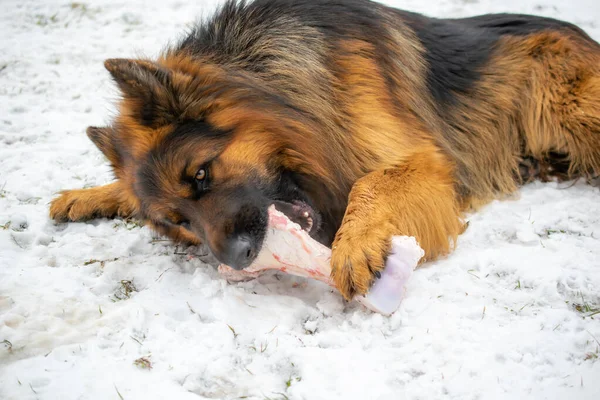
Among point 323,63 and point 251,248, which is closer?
point 251,248

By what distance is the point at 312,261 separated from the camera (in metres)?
2.95

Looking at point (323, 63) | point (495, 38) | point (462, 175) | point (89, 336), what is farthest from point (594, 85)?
point (89, 336)

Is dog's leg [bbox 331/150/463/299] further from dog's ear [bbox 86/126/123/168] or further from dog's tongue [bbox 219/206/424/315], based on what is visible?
dog's ear [bbox 86/126/123/168]

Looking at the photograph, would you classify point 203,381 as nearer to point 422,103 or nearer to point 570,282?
point 570,282

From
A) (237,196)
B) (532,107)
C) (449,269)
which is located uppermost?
(532,107)

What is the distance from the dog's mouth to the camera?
10.3 feet

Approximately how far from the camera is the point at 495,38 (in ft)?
13.9

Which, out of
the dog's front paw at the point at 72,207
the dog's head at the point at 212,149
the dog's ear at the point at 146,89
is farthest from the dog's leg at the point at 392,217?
the dog's front paw at the point at 72,207

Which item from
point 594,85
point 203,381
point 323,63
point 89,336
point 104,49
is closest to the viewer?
point 203,381

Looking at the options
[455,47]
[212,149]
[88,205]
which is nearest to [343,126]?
[212,149]

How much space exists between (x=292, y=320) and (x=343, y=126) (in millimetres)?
1265

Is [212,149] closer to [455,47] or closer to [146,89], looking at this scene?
[146,89]

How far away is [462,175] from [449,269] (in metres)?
1.09

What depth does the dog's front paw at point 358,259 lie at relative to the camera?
9.04 ft
